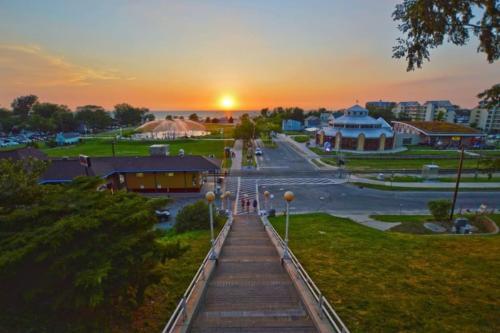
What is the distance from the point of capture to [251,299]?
680 cm

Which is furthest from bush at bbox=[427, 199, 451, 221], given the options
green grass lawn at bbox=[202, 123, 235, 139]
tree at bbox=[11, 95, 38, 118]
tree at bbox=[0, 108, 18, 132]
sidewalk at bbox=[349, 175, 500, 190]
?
tree at bbox=[11, 95, 38, 118]

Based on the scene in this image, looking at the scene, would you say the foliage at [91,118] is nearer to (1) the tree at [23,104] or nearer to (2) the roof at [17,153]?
(1) the tree at [23,104]

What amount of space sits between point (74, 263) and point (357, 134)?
60741mm

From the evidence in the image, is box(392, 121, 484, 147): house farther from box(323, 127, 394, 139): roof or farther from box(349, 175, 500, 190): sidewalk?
box(349, 175, 500, 190): sidewalk

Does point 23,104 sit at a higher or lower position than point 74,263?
higher

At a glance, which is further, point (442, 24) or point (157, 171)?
point (157, 171)

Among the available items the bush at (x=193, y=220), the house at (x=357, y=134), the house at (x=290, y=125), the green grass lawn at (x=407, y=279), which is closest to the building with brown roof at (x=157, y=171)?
the bush at (x=193, y=220)

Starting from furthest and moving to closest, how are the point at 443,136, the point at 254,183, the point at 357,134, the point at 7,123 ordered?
the point at 7,123
the point at 443,136
the point at 357,134
the point at 254,183

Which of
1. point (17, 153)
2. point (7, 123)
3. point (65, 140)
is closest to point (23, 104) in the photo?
point (7, 123)

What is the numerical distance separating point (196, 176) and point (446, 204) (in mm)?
24607

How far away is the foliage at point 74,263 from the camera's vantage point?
4.46m

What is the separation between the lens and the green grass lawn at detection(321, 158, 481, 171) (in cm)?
3997

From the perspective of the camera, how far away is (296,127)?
4451 inches

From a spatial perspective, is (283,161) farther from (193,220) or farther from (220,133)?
(220,133)
